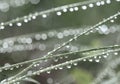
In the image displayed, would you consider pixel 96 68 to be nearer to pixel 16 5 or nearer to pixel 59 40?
pixel 59 40

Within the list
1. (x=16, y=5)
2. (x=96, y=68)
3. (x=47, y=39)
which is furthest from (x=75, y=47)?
(x=16, y=5)

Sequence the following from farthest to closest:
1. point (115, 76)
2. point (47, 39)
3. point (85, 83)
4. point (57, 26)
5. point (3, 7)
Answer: point (3, 7)
point (57, 26)
point (47, 39)
point (85, 83)
point (115, 76)

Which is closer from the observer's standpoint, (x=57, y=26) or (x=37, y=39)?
(x=37, y=39)

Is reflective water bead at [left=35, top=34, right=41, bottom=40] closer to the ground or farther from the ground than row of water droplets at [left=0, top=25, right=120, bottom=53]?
farther from the ground

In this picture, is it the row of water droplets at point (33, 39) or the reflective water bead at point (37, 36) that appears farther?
the reflective water bead at point (37, 36)

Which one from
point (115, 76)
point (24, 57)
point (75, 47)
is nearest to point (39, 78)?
point (24, 57)

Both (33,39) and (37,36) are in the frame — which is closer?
(37,36)

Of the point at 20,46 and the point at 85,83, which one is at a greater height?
the point at 20,46

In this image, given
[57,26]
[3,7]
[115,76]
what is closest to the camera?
[115,76]

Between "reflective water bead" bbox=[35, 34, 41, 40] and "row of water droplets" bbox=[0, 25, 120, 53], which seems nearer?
"row of water droplets" bbox=[0, 25, 120, 53]

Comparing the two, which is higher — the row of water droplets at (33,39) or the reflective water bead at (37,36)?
the reflective water bead at (37,36)

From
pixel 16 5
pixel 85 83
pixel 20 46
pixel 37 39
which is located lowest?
pixel 85 83
